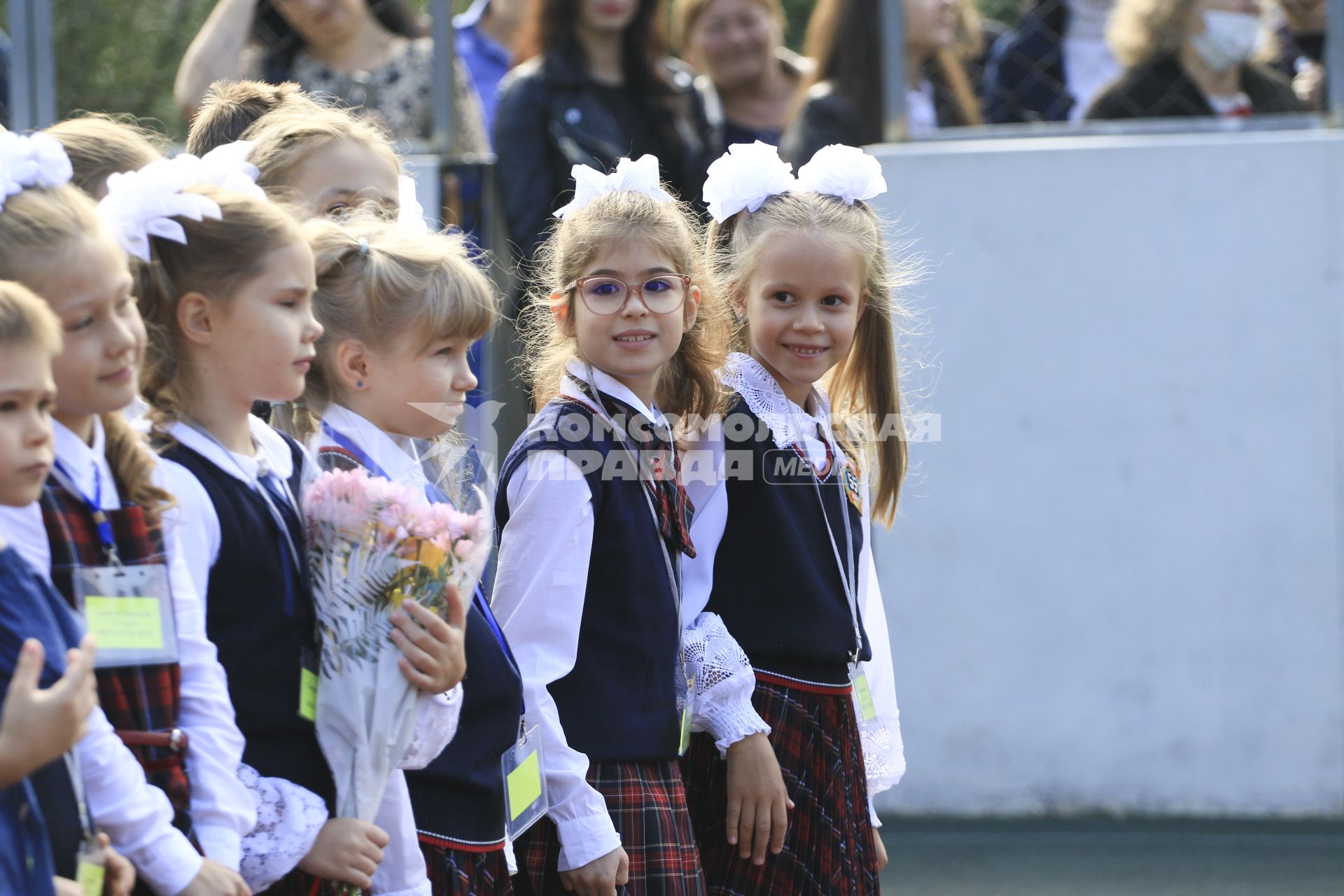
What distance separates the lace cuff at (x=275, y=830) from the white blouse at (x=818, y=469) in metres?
0.74

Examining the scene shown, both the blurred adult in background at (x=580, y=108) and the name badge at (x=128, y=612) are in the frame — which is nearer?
the name badge at (x=128, y=612)

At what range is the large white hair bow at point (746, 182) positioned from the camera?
252 cm

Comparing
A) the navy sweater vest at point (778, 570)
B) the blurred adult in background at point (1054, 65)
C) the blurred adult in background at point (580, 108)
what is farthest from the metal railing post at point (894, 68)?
the navy sweater vest at point (778, 570)

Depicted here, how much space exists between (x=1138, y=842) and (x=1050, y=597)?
73 centimetres

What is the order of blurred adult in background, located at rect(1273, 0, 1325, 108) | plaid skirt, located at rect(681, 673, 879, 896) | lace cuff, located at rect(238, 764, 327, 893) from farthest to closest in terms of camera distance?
blurred adult in background, located at rect(1273, 0, 1325, 108) < plaid skirt, located at rect(681, 673, 879, 896) < lace cuff, located at rect(238, 764, 327, 893)

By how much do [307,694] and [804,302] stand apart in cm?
110

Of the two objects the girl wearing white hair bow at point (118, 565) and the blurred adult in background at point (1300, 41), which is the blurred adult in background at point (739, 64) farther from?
the girl wearing white hair bow at point (118, 565)

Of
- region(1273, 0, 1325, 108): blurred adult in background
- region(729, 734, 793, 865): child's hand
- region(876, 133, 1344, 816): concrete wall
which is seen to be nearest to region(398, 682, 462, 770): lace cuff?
region(729, 734, 793, 865): child's hand

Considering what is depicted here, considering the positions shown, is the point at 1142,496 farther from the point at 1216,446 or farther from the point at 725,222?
the point at 725,222

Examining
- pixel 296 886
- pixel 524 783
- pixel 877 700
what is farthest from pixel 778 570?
pixel 296 886

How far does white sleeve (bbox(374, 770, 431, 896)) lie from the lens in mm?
1841

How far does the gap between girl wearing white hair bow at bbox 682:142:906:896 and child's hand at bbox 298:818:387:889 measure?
708 millimetres

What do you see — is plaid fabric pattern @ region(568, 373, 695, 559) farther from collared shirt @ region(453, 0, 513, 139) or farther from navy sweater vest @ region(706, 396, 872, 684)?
collared shirt @ region(453, 0, 513, 139)

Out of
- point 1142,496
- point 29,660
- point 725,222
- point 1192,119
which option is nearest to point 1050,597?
point 1142,496
